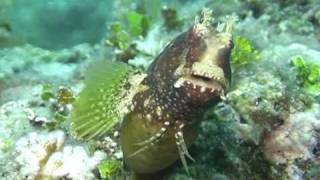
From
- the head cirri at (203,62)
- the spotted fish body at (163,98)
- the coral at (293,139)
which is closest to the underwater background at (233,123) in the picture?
the coral at (293,139)

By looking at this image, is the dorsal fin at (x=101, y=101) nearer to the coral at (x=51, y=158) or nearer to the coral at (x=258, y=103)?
the coral at (x=51, y=158)

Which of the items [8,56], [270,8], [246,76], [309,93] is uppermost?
[8,56]

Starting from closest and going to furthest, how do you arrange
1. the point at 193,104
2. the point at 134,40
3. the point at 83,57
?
the point at 193,104
the point at 134,40
the point at 83,57

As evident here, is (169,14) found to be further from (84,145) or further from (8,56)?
(84,145)

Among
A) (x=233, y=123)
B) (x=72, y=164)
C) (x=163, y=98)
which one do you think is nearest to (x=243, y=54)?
(x=233, y=123)

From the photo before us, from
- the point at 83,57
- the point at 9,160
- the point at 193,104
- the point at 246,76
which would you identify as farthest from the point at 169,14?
the point at 193,104

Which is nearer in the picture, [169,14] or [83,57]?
[169,14]

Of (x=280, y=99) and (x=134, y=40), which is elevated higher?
(x=134, y=40)

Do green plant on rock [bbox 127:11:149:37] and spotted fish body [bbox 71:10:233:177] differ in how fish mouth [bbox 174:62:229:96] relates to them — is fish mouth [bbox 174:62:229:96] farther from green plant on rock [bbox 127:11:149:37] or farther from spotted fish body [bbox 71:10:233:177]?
green plant on rock [bbox 127:11:149:37]
